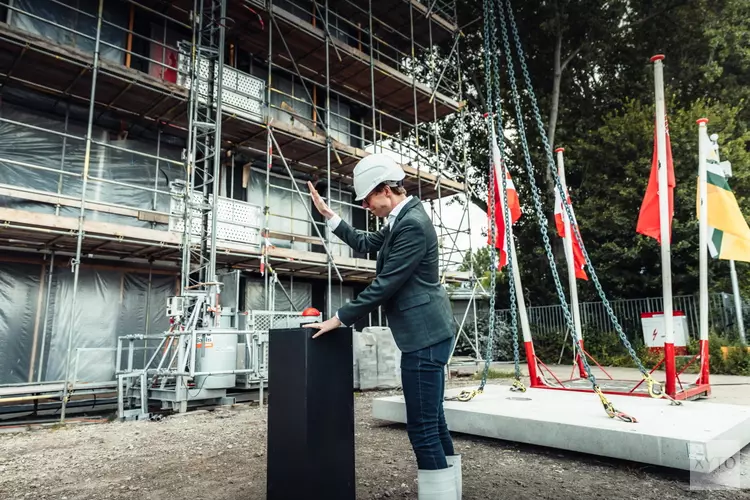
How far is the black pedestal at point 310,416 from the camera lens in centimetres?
234

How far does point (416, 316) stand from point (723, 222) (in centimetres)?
581

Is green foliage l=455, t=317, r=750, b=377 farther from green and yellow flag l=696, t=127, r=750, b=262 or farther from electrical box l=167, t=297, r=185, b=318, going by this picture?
electrical box l=167, t=297, r=185, b=318

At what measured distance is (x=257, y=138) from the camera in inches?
437

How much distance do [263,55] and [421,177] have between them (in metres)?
5.09

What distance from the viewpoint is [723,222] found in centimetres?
629

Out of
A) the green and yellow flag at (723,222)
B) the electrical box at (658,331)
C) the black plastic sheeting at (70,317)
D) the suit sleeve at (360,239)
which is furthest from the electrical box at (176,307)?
the electrical box at (658,331)

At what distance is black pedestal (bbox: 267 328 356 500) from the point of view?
234 centimetres

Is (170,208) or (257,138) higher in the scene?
(257,138)

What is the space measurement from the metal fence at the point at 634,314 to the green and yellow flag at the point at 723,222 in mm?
9408

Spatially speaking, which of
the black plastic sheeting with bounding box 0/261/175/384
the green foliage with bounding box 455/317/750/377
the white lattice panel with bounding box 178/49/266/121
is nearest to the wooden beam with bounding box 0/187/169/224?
the black plastic sheeting with bounding box 0/261/175/384

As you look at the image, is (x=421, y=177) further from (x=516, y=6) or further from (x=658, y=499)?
(x=658, y=499)

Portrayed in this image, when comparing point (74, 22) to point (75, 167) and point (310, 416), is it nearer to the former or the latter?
point (75, 167)

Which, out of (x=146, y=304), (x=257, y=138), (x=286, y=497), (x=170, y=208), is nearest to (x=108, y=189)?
(x=170, y=208)

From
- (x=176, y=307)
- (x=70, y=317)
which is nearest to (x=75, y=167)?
(x=70, y=317)
